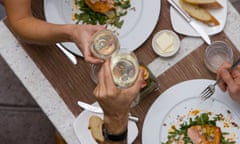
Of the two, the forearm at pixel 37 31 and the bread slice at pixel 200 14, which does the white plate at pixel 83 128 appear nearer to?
the forearm at pixel 37 31

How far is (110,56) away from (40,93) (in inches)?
17.9

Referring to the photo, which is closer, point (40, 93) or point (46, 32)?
point (46, 32)

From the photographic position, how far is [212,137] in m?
1.26

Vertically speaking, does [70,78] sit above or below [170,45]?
below

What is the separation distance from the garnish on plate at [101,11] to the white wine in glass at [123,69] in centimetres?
43

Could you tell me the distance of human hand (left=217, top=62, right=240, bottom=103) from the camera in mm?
1254

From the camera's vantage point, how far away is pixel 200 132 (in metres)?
1.26

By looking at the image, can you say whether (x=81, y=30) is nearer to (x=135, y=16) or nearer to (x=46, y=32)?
(x=46, y=32)

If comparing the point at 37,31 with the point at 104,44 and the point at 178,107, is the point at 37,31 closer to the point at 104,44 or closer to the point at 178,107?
the point at 104,44

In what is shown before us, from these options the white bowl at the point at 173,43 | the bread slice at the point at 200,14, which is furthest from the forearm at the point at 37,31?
the bread slice at the point at 200,14

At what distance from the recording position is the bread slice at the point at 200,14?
1.33m

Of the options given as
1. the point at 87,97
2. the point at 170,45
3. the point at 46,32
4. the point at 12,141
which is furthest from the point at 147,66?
the point at 12,141

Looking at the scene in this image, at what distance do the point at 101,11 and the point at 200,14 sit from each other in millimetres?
291

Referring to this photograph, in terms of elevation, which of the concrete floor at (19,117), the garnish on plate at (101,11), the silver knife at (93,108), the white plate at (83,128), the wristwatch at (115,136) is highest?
the garnish on plate at (101,11)
